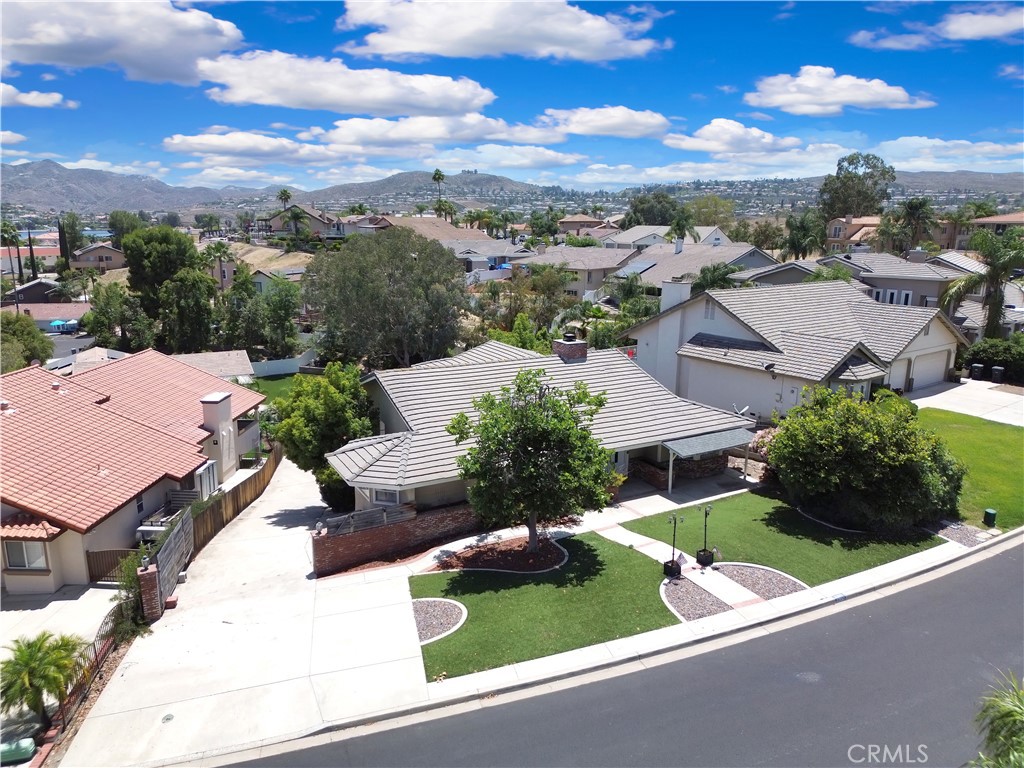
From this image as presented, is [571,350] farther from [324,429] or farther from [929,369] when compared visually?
[929,369]

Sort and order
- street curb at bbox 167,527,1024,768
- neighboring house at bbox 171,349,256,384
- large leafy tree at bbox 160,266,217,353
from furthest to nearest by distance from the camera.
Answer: large leafy tree at bbox 160,266,217,353 → neighboring house at bbox 171,349,256,384 → street curb at bbox 167,527,1024,768

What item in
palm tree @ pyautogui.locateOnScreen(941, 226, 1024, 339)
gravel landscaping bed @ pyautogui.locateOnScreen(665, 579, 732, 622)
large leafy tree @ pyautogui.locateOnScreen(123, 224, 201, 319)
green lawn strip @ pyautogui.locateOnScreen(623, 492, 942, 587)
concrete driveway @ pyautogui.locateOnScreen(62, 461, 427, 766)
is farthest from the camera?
large leafy tree @ pyautogui.locateOnScreen(123, 224, 201, 319)

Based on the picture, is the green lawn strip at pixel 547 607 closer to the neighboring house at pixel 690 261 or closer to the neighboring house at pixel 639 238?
the neighboring house at pixel 690 261

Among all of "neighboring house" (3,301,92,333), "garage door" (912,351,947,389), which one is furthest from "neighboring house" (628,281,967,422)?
"neighboring house" (3,301,92,333)

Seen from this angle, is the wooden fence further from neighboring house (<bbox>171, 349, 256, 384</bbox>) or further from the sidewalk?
neighboring house (<bbox>171, 349, 256, 384</bbox>)

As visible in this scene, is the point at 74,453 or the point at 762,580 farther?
the point at 74,453

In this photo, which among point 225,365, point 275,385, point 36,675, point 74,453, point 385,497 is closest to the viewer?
point 36,675

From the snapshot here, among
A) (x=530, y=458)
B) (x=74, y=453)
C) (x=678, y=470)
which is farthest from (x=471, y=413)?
(x=74, y=453)
